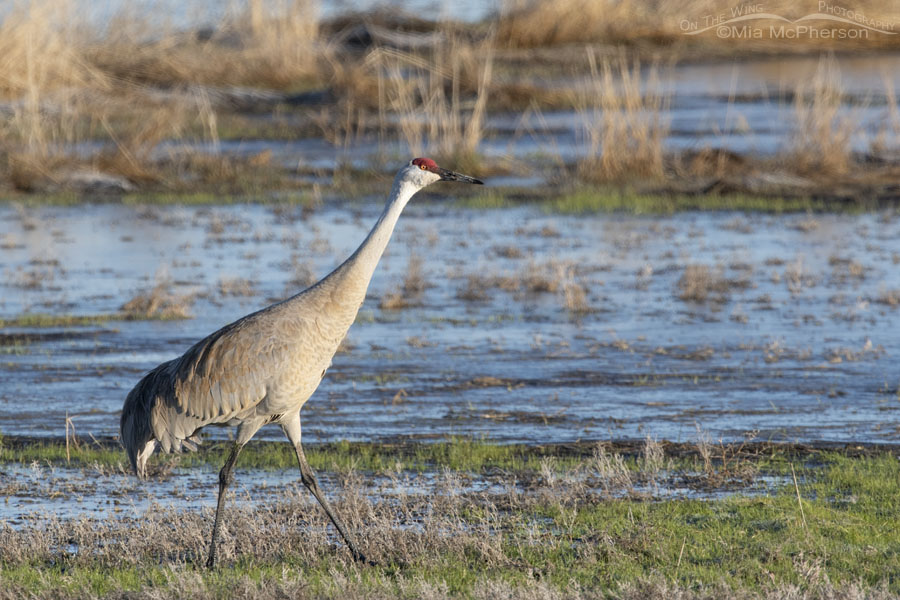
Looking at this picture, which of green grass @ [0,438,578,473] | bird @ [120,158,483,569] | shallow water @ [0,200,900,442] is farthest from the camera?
shallow water @ [0,200,900,442]

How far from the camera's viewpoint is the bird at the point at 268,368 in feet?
19.4

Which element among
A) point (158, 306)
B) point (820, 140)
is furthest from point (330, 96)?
point (158, 306)

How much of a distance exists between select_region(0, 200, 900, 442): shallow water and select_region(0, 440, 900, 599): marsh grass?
139 centimetres

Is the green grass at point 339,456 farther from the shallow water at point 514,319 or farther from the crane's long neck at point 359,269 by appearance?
the crane's long neck at point 359,269

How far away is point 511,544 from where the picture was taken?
19.5 ft

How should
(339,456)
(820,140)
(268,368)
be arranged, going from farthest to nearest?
(820,140) → (339,456) → (268,368)

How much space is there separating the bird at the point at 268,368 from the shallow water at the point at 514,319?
199cm

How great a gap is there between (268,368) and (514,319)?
568cm

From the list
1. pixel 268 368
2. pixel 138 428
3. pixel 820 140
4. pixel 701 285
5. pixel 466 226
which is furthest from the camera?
pixel 820 140

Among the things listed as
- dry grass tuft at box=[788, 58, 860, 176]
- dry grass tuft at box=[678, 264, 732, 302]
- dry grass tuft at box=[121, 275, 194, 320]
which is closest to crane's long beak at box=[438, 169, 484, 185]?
dry grass tuft at box=[121, 275, 194, 320]

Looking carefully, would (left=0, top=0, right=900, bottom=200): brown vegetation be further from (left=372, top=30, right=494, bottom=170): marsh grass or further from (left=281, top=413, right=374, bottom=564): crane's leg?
(left=281, top=413, right=374, bottom=564): crane's leg

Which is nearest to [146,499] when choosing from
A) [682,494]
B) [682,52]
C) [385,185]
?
[682,494]

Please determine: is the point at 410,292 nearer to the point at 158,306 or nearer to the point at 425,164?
the point at 158,306

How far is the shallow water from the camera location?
28.1 ft
